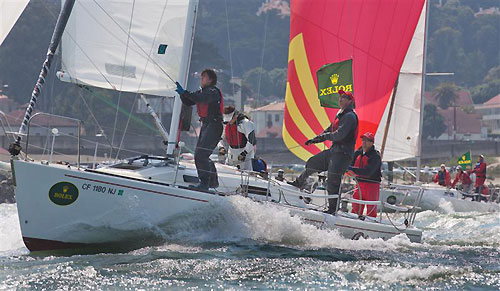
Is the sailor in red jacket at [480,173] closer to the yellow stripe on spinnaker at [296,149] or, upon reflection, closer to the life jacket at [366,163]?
the yellow stripe on spinnaker at [296,149]

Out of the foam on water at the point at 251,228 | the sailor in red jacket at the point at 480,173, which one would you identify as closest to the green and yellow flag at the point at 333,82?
the foam on water at the point at 251,228

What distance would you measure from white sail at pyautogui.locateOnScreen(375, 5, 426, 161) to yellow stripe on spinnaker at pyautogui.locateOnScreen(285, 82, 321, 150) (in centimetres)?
508

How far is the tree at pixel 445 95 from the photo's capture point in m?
96.4

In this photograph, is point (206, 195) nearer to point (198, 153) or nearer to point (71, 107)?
point (198, 153)

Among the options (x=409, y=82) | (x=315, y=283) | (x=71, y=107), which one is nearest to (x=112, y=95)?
(x=71, y=107)

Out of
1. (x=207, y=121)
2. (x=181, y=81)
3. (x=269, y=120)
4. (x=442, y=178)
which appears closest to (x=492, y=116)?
(x=269, y=120)

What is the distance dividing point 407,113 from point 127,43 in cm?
1042

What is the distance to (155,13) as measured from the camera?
10.1m

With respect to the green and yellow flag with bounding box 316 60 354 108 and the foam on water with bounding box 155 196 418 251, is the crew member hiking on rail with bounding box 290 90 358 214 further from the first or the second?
the green and yellow flag with bounding box 316 60 354 108

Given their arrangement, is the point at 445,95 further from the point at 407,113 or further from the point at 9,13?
the point at 9,13

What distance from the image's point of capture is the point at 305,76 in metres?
14.4

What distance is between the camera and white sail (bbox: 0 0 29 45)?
881 cm

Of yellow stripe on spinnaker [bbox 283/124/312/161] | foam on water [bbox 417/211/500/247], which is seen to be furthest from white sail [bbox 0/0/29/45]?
yellow stripe on spinnaker [bbox 283/124/312/161]

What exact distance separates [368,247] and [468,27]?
134990mm
